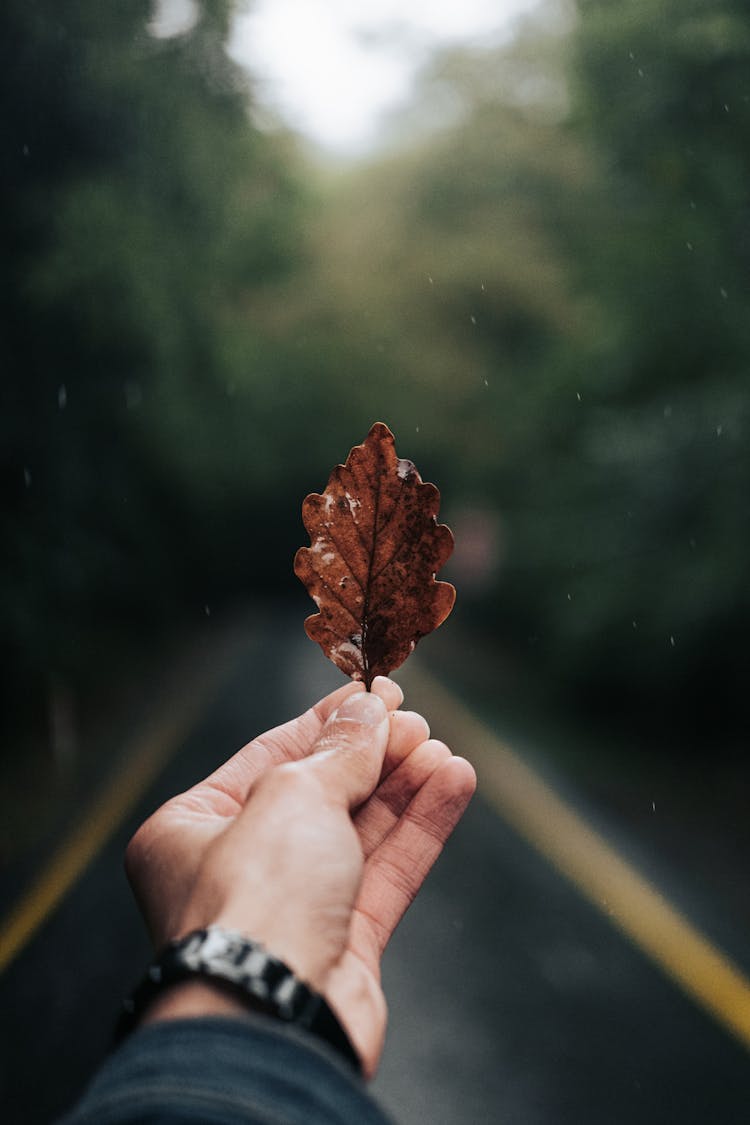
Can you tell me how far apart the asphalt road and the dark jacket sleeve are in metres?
3.08

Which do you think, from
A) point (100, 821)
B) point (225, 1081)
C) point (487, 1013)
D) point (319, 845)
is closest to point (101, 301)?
point (100, 821)

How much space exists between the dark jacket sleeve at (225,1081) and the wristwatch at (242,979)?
0.11 feet

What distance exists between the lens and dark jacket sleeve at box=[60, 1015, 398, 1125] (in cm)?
102

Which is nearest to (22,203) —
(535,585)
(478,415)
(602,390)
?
(602,390)

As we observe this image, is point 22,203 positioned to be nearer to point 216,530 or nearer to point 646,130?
point 216,530

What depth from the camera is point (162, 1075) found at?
3.48 ft

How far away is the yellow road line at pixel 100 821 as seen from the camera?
5.66 metres

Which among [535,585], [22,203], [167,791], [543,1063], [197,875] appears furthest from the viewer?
[535,585]

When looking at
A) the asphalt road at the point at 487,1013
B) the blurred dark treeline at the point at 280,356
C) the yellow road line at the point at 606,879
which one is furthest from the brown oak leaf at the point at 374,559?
the yellow road line at the point at 606,879

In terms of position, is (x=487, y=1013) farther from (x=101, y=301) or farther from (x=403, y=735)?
(x=101, y=301)

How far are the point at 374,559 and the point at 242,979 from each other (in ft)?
1.65

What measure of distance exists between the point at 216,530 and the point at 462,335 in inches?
531

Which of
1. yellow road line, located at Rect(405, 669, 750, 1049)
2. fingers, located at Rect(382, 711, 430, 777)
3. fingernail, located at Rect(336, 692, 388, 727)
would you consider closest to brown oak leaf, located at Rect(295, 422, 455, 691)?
fingernail, located at Rect(336, 692, 388, 727)

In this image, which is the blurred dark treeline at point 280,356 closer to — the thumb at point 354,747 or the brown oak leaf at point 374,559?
the thumb at point 354,747
